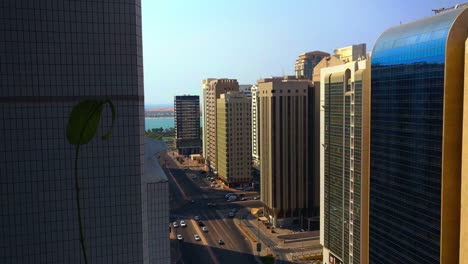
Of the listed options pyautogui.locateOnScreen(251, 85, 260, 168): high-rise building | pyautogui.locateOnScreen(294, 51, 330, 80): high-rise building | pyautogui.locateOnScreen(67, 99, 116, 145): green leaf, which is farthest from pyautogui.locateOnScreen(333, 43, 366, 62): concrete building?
pyautogui.locateOnScreen(294, 51, 330, 80): high-rise building

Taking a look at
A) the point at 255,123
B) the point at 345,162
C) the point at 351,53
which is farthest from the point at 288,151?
the point at 255,123

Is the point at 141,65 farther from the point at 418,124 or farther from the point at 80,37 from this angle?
the point at 418,124

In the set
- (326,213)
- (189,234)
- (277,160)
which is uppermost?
(277,160)

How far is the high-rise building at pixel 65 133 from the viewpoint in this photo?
9.82 metres

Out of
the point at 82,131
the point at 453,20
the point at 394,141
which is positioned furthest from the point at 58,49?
the point at 394,141

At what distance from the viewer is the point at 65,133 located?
9742 mm

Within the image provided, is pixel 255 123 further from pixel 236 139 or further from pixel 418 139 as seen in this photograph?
pixel 418 139

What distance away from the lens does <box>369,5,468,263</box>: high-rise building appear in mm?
17922

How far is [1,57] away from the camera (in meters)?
9.65

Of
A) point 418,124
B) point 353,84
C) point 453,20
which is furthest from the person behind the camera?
point 353,84

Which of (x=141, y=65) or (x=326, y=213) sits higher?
(x=141, y=65)

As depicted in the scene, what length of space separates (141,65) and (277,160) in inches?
1307

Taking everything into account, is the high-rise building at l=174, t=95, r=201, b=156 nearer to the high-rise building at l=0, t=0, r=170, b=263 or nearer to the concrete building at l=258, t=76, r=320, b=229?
the concrete building at l=258, t=76, r=320, b=229

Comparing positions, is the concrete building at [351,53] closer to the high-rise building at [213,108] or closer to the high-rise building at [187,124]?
the high-rise building at [213,108]
